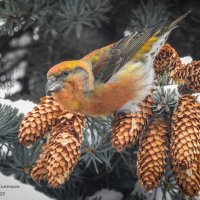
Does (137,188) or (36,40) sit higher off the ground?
(36,40)

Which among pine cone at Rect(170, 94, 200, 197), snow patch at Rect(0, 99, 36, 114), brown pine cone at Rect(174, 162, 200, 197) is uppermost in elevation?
snow patch at Rect(0, 99, 36, 114)

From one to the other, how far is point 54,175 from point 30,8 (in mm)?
391

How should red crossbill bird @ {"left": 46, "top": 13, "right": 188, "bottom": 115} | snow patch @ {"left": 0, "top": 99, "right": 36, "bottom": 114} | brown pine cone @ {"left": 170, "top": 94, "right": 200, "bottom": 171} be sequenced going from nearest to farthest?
brown pine cone @ {"left": 170, "top": 94, "right": 200, "bottom": 171} → red crossbill bird @ {"left": 46, "top": 13, "right": 188, "bottom": 115} → snow patch @ {"left": 0, "top": 99, "right": 36, "bottom": 114}

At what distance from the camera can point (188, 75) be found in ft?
2.92

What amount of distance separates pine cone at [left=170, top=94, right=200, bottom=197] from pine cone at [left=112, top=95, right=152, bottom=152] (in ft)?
0.15

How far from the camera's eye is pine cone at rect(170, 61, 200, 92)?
2.88ft

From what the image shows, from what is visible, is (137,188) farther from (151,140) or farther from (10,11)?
(10,11)

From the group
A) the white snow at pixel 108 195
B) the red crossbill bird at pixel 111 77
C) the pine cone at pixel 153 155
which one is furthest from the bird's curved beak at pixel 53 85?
the white snow at pixel 108 195

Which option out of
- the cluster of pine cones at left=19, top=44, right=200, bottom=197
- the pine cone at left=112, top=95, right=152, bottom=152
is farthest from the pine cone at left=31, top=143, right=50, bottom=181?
the pine cone at left=112, top=95, right=152, bottom=152

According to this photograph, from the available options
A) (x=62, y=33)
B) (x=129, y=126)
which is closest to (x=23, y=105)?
(x=62, y=33)

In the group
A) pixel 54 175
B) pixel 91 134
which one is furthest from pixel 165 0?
pixel 54 175

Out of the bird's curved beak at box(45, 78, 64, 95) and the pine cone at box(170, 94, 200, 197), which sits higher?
the bird's curved beak at box(45, 78, 64, 95)

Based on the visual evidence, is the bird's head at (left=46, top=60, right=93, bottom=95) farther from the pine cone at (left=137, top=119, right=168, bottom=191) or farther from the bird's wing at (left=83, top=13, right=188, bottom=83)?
the pine cone at (left=137, top=119, right=168, bottom=191)

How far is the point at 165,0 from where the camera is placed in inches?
45.3
